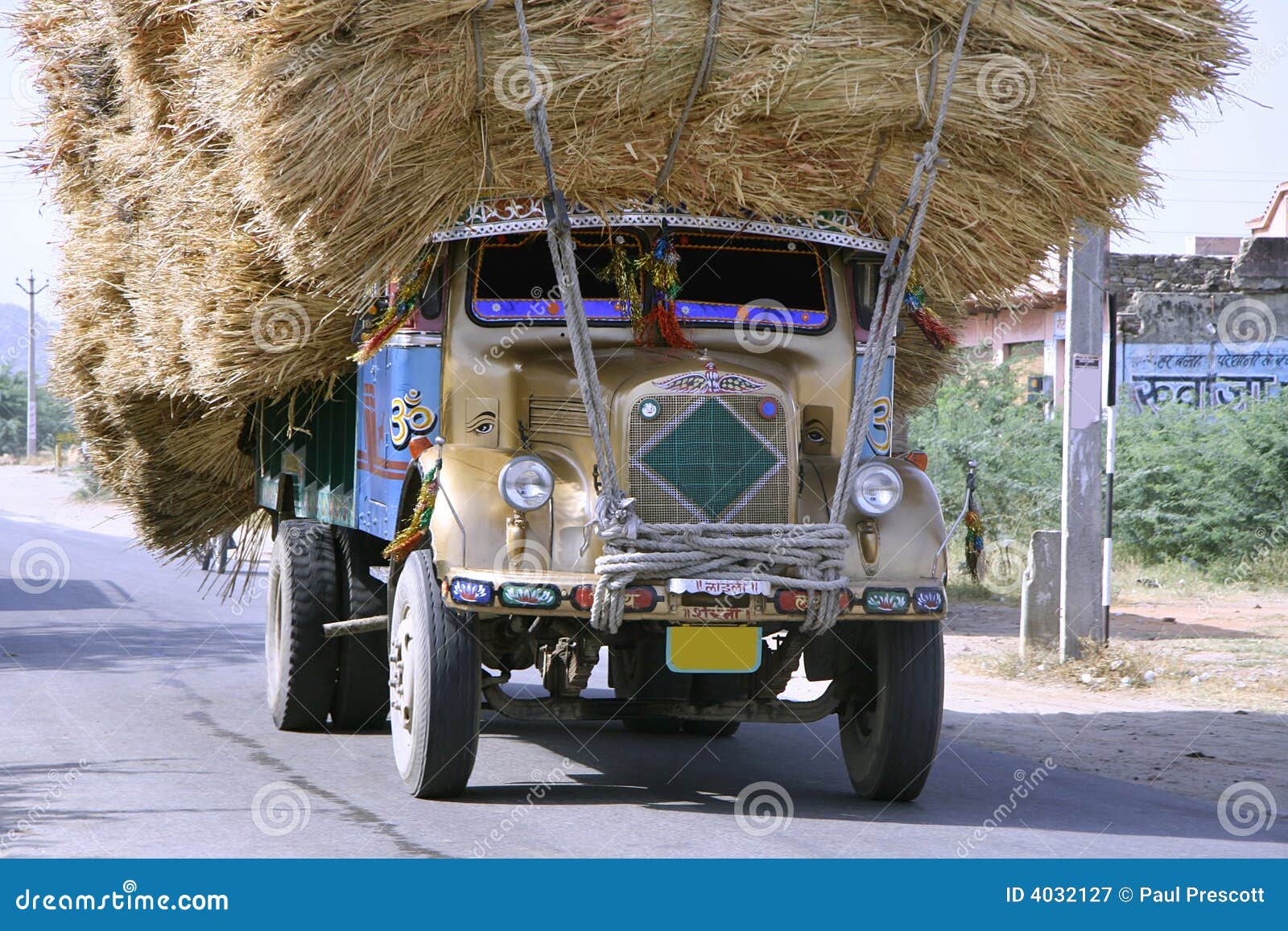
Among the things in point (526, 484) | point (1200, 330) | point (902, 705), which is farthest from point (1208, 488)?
point (526, 484)

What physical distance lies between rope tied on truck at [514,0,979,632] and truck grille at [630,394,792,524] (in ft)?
0.51

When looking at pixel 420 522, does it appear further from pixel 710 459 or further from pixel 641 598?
pixel 710 459

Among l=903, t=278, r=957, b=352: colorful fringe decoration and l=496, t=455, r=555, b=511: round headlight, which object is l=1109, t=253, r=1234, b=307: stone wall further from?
l=496, t=455, r=555, b=511: round headlight

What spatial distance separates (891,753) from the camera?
6.48 meters

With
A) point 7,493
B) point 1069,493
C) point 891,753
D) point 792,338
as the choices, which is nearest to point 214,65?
point 792,338

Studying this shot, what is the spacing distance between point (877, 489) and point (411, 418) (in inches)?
80.5

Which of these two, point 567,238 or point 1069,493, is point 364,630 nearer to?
point 567,238

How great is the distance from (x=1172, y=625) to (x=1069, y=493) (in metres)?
3.72

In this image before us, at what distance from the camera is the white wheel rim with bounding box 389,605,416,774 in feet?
20.6

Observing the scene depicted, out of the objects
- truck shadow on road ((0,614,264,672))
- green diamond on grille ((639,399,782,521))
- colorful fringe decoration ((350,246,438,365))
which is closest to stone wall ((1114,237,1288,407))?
truck shadow on road ((0,614,264,672))

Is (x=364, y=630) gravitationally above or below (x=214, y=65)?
below

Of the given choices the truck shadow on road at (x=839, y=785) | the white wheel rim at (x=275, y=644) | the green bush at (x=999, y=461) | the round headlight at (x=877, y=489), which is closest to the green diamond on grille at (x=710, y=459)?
the round headlight at (x=877, y=489)

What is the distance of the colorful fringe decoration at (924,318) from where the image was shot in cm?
707

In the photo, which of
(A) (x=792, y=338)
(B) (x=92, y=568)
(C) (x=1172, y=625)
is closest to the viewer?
(A) (x=792, y=338)
